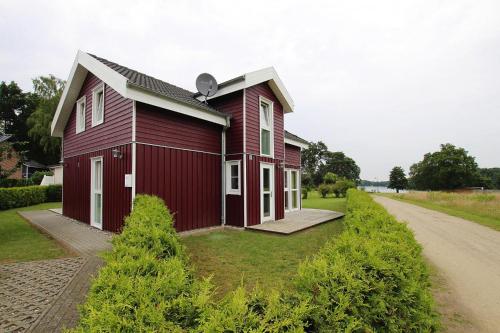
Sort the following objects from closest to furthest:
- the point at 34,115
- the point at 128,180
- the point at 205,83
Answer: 1. the point at 128,180
2. the point at 205,83
3. the point at 34,115

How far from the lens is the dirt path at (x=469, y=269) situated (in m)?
3.15

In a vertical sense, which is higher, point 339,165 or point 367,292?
point 339,165

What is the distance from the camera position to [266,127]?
10.3 meters

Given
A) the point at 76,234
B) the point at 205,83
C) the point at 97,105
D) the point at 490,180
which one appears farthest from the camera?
the point at 490,180

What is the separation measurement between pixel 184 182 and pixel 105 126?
11.2 ft

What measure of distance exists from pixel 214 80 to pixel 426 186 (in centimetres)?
7544

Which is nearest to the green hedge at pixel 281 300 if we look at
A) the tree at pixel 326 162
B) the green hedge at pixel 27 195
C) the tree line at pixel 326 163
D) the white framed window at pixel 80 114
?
the white framed window at pixel 80 114

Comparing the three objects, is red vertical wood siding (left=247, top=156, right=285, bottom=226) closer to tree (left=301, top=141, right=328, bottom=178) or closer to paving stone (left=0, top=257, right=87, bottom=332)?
paving stone (left=0, top=257, right=87, bottom=332)

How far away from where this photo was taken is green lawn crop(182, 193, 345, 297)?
4.27 metres

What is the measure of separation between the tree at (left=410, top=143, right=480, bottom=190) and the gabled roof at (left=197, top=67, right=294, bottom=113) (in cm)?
6859

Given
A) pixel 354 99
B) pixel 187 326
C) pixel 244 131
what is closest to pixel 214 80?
pixel 244 131

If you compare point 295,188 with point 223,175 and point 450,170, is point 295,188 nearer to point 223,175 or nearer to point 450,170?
point 223,175

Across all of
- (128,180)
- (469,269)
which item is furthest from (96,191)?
(469,269)

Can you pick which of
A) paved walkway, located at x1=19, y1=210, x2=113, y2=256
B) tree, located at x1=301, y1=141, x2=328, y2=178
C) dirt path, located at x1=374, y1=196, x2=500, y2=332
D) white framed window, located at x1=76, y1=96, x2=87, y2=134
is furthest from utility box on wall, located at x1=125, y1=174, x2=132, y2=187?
tree, located at x1=301, y1=141, x2=328, y2=178
